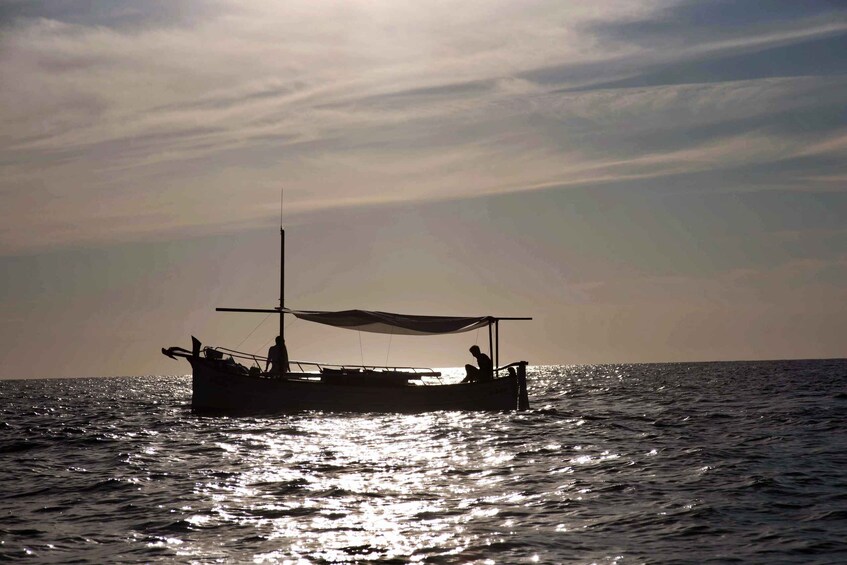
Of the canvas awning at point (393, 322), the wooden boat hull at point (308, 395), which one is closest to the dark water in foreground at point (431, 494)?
the wooden boat hull at point (308, 395)

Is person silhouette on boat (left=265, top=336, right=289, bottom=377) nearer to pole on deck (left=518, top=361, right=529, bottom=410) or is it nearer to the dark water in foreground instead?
the dark water in foreground

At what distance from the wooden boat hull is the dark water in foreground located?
19.6 feet

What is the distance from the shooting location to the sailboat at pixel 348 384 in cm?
3666

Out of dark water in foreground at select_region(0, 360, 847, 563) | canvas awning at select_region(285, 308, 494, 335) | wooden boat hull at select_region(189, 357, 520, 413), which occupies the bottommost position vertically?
dark water in foreground at select_region(0, 360, 847, 563)

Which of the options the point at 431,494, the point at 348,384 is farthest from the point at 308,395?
the point at 431,494

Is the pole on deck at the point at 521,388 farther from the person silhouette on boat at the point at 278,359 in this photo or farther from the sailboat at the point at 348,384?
the person silhouette on boat at the point at 278,359

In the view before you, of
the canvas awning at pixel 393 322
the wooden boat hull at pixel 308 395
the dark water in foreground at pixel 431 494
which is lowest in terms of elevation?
the dark water in foreground at pixel 431 494

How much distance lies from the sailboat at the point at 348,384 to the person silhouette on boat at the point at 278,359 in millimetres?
136

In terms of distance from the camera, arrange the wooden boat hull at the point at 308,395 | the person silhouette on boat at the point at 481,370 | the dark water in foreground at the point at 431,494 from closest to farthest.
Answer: the dark water in foreground at the point at 431,494
the wooden boat hull at the point at 308,395
the person silhouette on boat at the point at 481,370

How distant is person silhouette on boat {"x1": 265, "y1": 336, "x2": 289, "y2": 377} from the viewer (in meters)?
37.9

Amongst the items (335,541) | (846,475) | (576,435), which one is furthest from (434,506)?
(576,435)

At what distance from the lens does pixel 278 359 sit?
38031 mm

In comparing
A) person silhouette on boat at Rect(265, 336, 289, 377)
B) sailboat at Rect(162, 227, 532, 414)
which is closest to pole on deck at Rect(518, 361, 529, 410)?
sailboat at Rect(162, 227, 532, 414)

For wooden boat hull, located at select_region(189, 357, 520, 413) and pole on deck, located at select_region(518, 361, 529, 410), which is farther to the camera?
pole on deck, located at select_region(518, 361, 529, 410)
